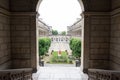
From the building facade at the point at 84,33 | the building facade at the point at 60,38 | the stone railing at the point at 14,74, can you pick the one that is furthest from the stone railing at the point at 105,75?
the building facade at the point at 60,38

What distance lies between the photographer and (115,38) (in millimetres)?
11727

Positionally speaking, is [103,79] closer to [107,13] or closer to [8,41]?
[107,13]

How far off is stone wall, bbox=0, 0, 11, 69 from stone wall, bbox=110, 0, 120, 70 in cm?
647

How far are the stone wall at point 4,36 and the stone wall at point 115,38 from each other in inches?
255

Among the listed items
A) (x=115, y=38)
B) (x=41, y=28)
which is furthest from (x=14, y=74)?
(x=41, y=28)

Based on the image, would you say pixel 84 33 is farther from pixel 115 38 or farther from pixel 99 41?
pixel 115 38

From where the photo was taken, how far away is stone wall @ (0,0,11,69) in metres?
10.9

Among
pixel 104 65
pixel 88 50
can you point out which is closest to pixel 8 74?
pixel 88 50

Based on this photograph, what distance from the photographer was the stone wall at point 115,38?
36.8 ft

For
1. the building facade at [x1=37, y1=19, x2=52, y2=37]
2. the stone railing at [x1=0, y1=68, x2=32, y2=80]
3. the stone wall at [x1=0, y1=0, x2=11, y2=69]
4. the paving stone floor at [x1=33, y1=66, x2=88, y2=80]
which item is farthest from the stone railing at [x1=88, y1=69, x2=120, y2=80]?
the building facade at [x1=37, y1=19, x2=52, y2=37]

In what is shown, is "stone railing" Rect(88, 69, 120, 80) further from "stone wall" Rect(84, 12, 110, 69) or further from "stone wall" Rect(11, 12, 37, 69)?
"stone wall" Rect(11, 12, 37, 69)

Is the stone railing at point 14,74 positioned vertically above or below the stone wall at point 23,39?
below

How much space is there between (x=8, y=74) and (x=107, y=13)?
727cm

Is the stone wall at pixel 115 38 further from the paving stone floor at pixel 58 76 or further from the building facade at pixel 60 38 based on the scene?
the building facade at pixel 60 38
